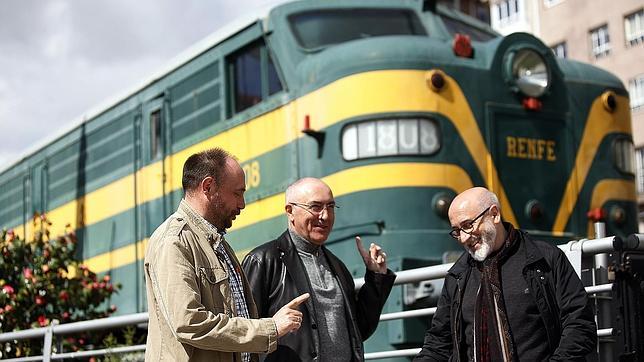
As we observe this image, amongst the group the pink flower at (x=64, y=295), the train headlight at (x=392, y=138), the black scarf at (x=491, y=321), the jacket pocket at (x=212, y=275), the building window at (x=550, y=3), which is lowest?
the black scarf at (x=491, y=321)

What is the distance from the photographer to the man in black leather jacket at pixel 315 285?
14.6 feet

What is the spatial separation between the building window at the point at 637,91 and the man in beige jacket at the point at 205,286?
28377 millimetres

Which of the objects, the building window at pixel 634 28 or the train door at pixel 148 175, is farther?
the building window at pixel 634 28

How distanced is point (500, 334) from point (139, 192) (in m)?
7.68

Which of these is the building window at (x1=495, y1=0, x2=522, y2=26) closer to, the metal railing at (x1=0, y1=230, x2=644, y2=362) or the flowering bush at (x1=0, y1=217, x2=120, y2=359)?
the flowering bush at (x1=0, y1=217, x2=120, y2=359)

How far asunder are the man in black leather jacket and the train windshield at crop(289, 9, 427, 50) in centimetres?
467

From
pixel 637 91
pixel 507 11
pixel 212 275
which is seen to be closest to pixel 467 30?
pixel 212 275

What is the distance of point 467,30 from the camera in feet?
33.2

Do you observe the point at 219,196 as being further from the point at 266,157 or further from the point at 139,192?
the point at 139,192

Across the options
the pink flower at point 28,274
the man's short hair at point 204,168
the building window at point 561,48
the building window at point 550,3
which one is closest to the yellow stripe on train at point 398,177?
the pink flower at point 28,274

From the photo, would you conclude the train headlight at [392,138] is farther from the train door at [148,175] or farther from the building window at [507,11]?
the building window at [507,11]

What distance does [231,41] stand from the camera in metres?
9.58

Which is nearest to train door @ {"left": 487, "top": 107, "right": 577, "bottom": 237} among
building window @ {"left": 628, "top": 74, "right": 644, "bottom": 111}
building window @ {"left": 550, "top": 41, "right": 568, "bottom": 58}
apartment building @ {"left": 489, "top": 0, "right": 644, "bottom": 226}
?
apartment building @ {"left": 489, "top": 0, "right": 644, "bottom": 226}

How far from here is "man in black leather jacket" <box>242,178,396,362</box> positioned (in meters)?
4.44
